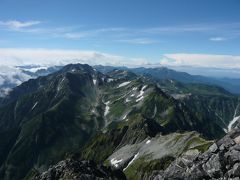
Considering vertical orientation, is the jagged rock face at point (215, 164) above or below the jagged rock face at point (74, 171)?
above

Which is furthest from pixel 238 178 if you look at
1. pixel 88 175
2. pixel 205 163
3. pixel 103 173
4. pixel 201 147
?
pixel 201 147

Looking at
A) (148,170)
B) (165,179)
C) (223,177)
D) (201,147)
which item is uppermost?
(223,177)

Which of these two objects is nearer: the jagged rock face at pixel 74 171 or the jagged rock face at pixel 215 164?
the jagged rock face at pixel 215 164

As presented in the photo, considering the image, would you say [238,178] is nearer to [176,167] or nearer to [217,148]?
[217,148]

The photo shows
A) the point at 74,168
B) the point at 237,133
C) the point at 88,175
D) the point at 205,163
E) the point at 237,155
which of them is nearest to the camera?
the point at 237,155

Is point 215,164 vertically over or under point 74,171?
over

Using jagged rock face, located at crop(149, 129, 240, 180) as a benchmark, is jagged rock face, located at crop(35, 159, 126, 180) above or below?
below

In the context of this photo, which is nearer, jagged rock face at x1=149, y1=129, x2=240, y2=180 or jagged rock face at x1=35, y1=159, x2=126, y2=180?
jagged rock face at x1=149, y1=129, x2=240, y2=180

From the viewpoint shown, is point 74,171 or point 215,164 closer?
point 215,164
